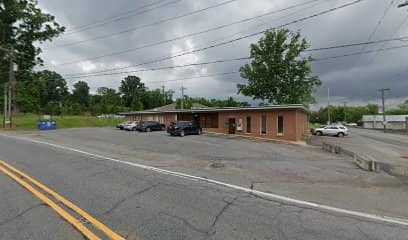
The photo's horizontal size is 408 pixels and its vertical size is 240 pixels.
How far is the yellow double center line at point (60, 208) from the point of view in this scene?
320 cm

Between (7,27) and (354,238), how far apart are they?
45095 mm

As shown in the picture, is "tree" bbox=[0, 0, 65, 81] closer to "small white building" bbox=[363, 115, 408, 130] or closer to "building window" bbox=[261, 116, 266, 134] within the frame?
"building window" bbox=[261, 116, 266, 134]

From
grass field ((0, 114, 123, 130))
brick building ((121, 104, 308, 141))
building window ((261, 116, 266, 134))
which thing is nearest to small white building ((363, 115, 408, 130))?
brick building ((121, 104, 308, 141))

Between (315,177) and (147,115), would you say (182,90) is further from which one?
(315,177)

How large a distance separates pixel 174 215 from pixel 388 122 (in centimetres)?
8233

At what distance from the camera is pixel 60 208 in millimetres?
4059

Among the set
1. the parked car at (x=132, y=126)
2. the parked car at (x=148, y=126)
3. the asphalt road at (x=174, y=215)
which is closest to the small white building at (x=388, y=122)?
the parked car at (x=148, y=126)

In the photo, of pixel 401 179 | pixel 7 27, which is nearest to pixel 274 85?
pixel 401 179

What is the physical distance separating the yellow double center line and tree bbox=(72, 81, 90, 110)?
106496 millimetres

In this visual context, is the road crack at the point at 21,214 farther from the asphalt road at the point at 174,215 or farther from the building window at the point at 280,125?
the building window at the point at 280,125

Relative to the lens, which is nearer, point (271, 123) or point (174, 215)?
point (174, 215)

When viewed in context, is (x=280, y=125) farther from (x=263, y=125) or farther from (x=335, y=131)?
(x=335, y=131)

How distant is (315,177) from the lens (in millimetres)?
6867

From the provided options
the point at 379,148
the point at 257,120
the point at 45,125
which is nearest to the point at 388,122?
the point at 379,148
